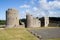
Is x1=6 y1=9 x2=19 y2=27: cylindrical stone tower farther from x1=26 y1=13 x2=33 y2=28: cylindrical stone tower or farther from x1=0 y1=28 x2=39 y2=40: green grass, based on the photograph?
x1=0 y1=28 x2=39 y2=40: green grass

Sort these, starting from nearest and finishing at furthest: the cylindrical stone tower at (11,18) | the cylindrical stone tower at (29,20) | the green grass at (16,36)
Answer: the green grass at (16,36)
the cylindrical stone tower at (11,18)
the cylindrical stone tower at (29,20)

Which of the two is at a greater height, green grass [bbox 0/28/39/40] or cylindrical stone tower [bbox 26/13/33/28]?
cylindrical stone tower [bbox 26/13/33/28]

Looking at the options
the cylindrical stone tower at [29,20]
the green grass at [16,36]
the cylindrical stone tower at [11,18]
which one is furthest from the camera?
the cylindrical stone tower at [29,20]

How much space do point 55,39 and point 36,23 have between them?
23254 millimetres

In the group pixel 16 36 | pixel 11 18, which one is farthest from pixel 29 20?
pixel 16 36

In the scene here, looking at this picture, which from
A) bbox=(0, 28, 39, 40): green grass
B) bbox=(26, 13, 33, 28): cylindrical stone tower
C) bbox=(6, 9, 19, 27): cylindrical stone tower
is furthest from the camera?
bbox=(26, 13, 33, 28): cylindrical stone tower

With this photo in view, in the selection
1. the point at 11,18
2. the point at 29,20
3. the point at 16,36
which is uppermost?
the point at 11,18

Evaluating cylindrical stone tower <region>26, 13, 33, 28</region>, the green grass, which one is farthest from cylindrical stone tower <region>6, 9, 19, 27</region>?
the green grass

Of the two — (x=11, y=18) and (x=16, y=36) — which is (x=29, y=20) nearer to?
(x=11, y=18)

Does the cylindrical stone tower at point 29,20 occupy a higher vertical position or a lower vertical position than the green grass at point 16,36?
higher

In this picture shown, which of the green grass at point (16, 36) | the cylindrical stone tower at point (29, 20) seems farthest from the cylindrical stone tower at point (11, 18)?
the green grass at point (16, 36)

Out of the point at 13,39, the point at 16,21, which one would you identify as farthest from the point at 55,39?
the point at 16,21

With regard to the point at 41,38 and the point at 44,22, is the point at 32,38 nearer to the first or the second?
the point at 41,38

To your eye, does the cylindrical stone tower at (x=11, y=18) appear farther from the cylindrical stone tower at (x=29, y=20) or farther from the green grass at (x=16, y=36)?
the green grass at (x=16, y=36)
